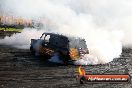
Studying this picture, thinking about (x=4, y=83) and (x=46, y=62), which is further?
(x=46, y=62)

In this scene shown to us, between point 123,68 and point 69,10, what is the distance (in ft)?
58.2

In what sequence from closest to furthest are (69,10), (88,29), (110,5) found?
(88,29) < (69,10) < (110,5)

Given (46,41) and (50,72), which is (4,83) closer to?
(50,72)

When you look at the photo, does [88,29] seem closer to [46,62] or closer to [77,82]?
[46,62]

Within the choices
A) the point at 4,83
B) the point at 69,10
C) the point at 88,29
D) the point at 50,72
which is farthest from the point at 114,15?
the point at 4,83

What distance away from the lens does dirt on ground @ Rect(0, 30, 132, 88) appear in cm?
1719

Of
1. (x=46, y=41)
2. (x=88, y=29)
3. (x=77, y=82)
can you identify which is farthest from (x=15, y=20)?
(x=77, y=82)

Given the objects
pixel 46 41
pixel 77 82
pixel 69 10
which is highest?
pixel 69 10

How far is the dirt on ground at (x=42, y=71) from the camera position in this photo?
56.4ft

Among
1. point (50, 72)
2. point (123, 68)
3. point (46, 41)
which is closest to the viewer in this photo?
point (50, 72)

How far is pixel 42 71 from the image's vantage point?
20594mm

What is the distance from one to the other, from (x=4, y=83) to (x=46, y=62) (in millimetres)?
7502

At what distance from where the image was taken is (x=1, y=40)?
122ft

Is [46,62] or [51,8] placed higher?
[51,8]
